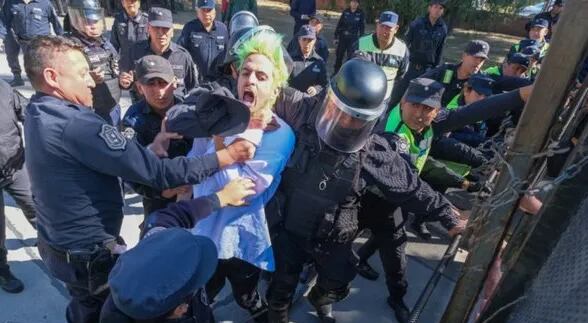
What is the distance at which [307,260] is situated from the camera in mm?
2553

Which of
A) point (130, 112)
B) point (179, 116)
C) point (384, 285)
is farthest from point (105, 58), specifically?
point (384, 285)

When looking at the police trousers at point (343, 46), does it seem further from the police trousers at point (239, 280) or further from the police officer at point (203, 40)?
the police trousers at point (239, 280)

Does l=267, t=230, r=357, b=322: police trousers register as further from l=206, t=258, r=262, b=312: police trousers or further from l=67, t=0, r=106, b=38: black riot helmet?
l=67, t=0, r=106, b=38: black riot helmet

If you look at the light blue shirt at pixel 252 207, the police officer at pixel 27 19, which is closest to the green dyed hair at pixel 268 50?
the light blue shirt at pixel 252 207

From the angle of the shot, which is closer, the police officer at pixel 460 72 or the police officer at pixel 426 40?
the police officer at pixel 460 72

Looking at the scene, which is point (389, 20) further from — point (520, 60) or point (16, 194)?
point (16, 194)

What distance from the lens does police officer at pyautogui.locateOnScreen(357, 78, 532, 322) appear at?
2.79 metres

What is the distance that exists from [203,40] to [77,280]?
369cm

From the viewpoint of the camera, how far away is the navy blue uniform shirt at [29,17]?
6125 mm

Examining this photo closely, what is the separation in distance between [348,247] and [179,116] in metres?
1.20

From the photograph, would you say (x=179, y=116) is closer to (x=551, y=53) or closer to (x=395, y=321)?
(x=551, y=53)

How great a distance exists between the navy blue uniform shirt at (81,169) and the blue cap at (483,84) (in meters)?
3.00

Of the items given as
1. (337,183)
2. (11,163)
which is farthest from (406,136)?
(11,163)

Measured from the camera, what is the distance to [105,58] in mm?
4004
